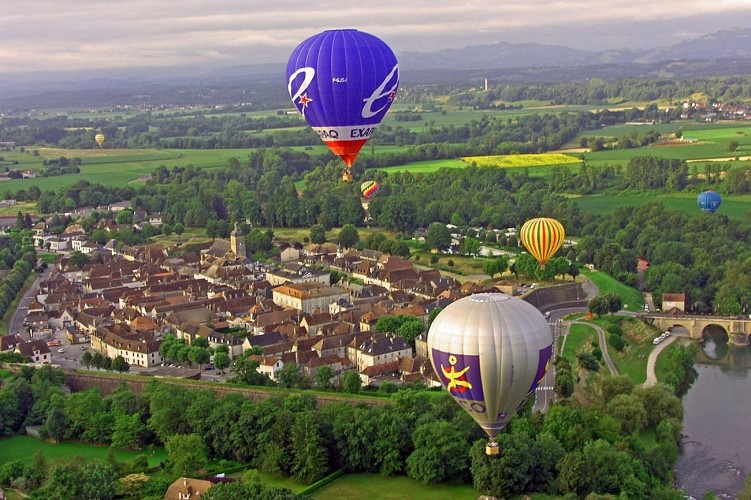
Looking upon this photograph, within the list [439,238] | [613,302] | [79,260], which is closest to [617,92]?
[439,238]

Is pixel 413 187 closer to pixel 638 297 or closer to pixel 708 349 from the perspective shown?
pixel 638 297

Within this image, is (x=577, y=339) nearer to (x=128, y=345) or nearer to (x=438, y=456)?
(x=438, y=456)

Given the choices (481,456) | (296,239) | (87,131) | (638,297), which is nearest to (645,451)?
(481,456)

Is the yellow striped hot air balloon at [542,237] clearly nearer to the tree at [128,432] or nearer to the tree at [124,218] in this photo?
the tree at [128,432]

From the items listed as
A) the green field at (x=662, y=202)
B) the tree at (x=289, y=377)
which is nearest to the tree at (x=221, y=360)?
the tree at (x=289, y=377)

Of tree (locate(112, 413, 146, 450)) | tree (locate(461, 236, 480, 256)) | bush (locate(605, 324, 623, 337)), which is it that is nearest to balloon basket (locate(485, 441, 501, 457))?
tree (locate(112, 413, 146, 450))

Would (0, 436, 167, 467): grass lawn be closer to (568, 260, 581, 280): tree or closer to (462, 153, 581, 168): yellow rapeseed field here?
(568, 260, 581, 280): tree
